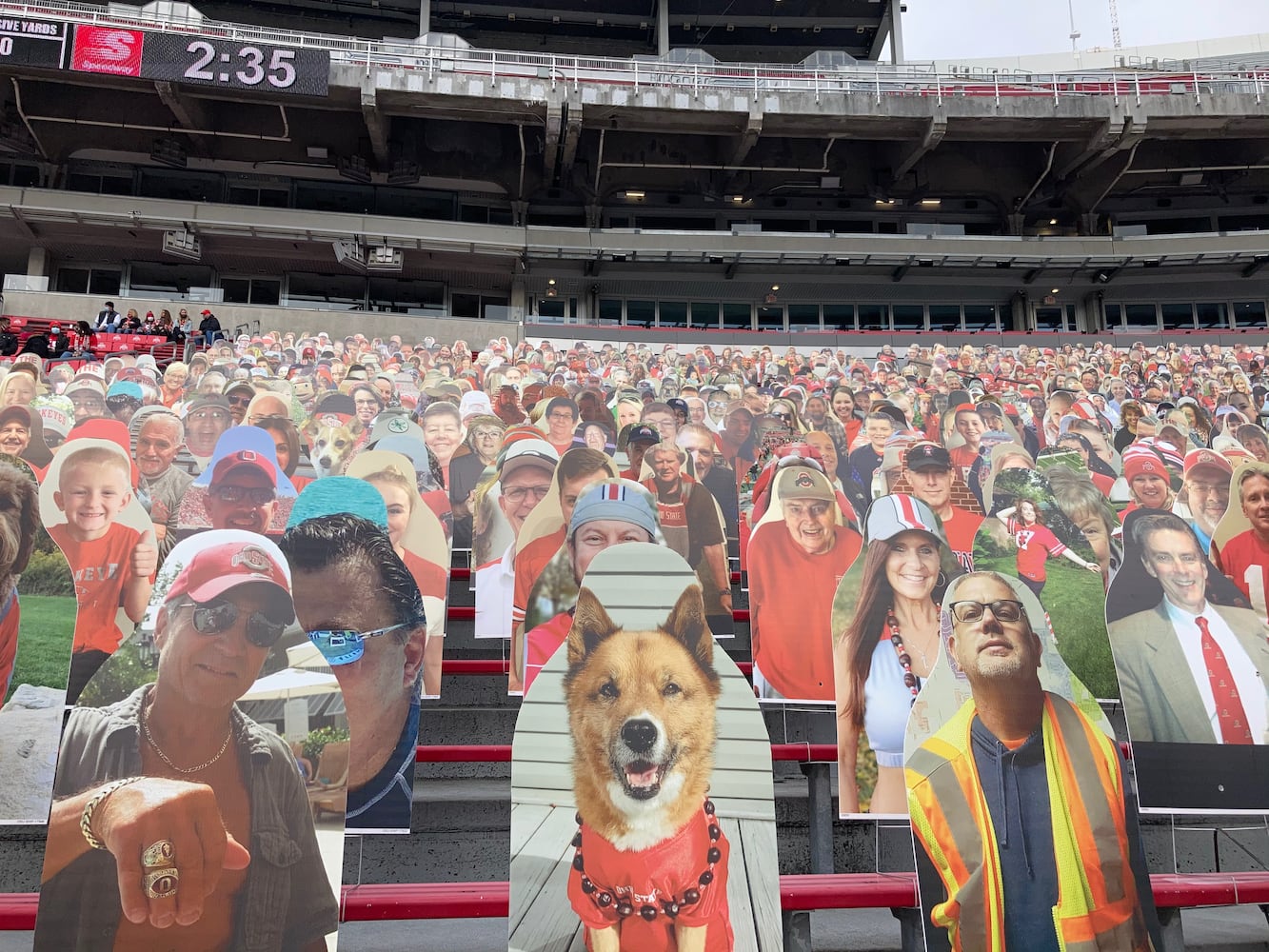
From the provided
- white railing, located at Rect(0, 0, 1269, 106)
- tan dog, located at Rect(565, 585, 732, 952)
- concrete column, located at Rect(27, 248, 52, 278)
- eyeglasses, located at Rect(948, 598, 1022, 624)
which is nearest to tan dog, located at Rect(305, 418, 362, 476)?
tan dog, located at Rect(565, 585, 732, 952)

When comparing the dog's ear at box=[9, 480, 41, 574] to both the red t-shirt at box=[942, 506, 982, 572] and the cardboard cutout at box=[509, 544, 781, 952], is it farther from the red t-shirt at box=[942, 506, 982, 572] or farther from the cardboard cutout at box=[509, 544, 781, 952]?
the red t-shirt at box=[942, 506, 982, 572]

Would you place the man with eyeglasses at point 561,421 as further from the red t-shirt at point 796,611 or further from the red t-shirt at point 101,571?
the red t-shirt at point 101,571

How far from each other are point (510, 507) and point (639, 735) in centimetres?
195

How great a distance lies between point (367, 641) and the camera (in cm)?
289

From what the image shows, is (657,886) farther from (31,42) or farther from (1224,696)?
(31,42)

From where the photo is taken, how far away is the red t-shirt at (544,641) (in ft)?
10.2

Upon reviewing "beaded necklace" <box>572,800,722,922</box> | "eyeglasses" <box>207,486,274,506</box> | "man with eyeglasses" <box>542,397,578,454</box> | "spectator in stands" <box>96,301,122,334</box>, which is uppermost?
"spectator in stands" <box>96,301,122,334</box>

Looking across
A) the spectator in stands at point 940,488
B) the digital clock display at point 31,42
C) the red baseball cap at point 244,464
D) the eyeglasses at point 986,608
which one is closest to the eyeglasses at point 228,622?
the red baseball cap at point 244,464

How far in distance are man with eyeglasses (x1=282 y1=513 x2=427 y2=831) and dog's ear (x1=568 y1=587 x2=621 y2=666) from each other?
0.65 metres

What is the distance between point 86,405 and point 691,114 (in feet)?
67.3

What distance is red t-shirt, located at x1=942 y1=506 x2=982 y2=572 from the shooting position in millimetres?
3371

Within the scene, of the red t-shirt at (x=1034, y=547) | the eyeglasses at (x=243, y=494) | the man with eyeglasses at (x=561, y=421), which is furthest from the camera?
the man with eyeglasses at (x=561, y=421)

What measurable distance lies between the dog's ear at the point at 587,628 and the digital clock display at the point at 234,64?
22283 mm

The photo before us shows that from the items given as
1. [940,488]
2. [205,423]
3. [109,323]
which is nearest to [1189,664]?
[940,488]
